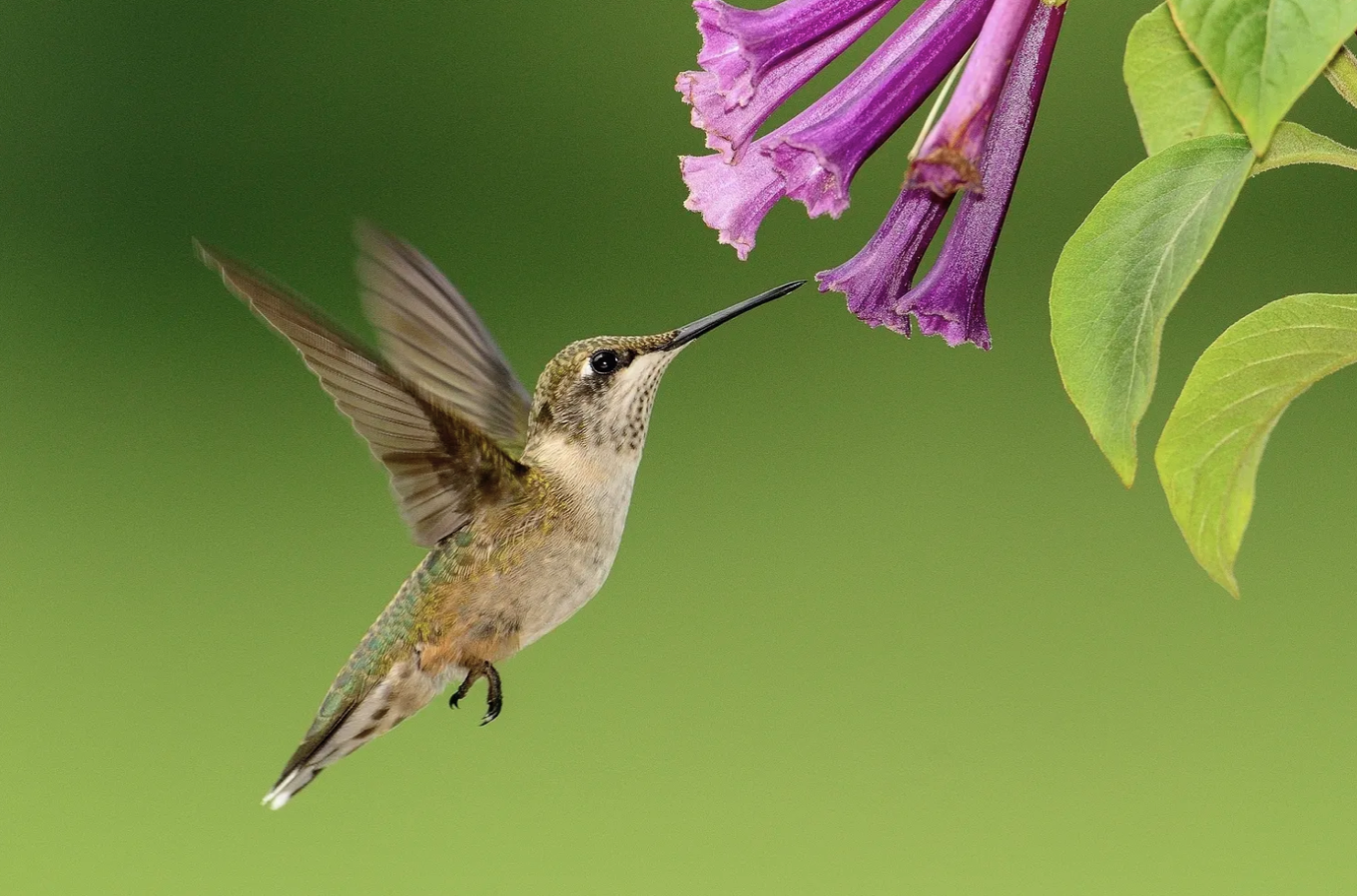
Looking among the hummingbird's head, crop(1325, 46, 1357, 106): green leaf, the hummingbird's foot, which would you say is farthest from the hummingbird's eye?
crop(1325, 46, 1357, 106): green leaf

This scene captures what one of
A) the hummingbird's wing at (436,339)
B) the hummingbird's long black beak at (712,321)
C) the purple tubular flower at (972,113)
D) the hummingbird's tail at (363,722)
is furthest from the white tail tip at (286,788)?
the purple tubular flower at (972,113)

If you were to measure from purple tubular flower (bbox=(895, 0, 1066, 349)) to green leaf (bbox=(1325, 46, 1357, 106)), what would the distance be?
0.35 ft

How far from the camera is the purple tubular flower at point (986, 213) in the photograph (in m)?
0.61

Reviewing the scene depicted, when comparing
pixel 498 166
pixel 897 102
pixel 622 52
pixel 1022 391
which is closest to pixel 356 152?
pixel 498 166

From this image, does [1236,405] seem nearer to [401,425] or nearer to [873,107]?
[873,107]

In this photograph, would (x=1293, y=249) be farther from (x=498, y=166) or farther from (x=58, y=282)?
(x=58, y=282)

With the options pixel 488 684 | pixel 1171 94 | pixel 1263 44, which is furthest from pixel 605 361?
pixel 1263 44

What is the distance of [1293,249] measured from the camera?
2.88 meters

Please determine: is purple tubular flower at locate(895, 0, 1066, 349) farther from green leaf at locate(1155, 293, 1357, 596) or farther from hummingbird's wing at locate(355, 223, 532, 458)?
hummingbird's wing at locate(355, 223, 532, 458)

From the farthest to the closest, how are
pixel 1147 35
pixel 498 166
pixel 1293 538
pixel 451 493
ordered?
1. pixel 498 166
2. pixel 1293 538
3. pixel 451 493
4. pixel 1147 35

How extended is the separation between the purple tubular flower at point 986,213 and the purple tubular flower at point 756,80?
6 cm

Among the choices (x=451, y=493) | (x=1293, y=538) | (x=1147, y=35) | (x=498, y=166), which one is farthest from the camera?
(x=498, y=166)

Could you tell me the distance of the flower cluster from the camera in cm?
60

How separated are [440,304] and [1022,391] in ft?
6.53
